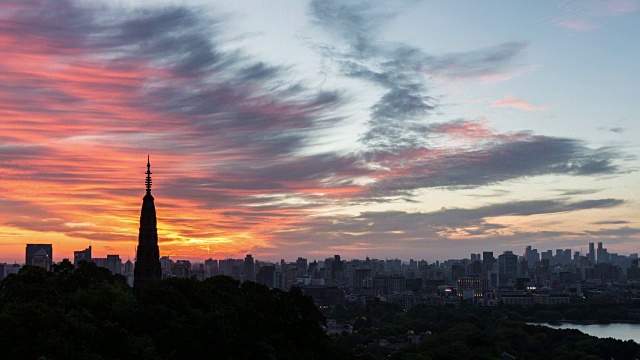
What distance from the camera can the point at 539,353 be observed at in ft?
277

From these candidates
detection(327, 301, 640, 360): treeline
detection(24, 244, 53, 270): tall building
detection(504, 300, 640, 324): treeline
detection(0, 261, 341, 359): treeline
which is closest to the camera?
detection(0, 261, 341, 359): treeline

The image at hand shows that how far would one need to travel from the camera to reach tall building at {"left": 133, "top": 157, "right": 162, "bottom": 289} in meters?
41.1

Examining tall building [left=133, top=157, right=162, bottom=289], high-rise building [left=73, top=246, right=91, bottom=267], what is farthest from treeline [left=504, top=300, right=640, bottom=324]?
tall building [left=133, top=157, right=162, bottom=289]

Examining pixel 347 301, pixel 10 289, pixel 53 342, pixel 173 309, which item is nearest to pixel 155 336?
pixel 173 309

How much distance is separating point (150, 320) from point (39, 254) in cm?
9737

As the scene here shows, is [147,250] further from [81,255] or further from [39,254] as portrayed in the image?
[81,255]

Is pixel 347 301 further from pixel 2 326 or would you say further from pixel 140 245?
pixel 2 326

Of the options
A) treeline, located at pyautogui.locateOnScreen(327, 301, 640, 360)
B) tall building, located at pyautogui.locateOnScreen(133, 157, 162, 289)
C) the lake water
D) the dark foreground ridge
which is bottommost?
the lake water

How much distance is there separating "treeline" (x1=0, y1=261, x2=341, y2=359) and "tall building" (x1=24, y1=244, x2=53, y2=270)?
248ft

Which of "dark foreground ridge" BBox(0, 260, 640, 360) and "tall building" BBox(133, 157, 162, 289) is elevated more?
"tall building" BBox(133, 157, 162, 289)

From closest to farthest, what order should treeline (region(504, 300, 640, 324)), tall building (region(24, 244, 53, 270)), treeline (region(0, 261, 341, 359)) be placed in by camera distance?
treeline (region(0, 261, 341, 359)), tall building (region(24, 244, 53, 270)), treeline (region(504, 300, 640, 324))

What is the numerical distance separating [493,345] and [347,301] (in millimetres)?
104669

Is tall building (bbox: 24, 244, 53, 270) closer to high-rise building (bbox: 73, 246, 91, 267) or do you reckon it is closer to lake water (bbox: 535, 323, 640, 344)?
high-rise building (bbox: 73, 246, 91, 267)

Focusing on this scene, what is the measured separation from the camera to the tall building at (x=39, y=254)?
110 metres
